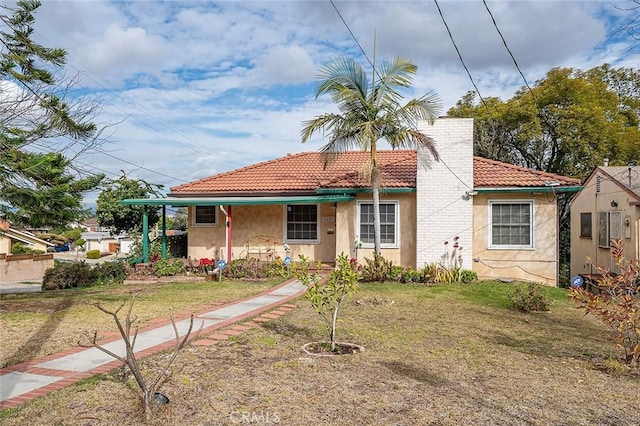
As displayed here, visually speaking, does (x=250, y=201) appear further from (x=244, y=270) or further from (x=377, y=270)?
(x=377, y=270)

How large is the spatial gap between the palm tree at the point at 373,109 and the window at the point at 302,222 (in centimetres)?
357

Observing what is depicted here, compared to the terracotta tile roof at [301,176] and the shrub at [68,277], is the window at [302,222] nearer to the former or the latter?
the terracotta tile roof at [301,176]

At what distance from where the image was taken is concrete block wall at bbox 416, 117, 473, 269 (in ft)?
48.9

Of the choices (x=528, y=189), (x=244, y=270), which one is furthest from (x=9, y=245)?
(x=528, y=189)

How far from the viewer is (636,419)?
4535mm

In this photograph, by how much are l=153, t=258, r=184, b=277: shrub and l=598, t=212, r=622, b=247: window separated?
1488cm

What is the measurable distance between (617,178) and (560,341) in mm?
12801

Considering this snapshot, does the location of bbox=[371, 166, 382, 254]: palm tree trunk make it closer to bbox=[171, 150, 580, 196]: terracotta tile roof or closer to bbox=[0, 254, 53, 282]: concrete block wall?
bbox=[171, 150, 580, 196]: terracotta tile roof

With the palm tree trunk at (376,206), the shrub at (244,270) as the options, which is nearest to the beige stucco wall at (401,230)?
the palm tree trunk at (376,206)

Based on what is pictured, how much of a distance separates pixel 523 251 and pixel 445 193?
2934 millimetres

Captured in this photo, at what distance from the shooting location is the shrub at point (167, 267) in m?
16.0

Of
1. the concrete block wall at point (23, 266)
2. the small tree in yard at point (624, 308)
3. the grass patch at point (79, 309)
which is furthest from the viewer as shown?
the concrete block wall at point (23, 266)

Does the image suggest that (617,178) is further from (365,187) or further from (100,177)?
(100,177)

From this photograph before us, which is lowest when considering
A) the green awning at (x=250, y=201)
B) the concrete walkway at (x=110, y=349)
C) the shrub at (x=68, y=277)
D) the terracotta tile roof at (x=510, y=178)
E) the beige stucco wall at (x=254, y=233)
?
the concrete walkway at (x=110, y=349)
